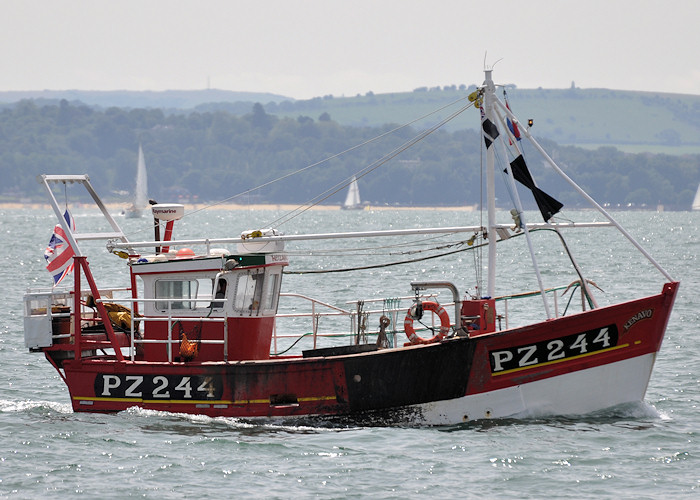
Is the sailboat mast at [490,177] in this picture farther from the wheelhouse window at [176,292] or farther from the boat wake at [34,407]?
the boat wake at [34,407]

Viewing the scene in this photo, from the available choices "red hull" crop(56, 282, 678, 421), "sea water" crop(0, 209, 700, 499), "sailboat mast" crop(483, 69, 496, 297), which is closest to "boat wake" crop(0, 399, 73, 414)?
"sea water" crop(0, 209, 700, 499)

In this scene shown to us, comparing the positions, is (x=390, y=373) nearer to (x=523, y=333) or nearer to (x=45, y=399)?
(x=523, y=333)

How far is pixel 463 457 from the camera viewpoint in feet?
58.5

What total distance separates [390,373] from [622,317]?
13.3ft

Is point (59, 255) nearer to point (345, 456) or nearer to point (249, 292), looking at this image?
point (249, 292)

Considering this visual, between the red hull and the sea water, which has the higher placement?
the red hull

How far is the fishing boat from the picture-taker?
1903 centimetres

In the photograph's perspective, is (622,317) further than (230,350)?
No

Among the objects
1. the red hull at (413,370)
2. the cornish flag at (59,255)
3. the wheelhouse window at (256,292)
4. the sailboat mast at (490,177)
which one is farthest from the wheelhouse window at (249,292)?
the sailboat mast at (490,177)

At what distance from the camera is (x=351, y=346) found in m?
19.7

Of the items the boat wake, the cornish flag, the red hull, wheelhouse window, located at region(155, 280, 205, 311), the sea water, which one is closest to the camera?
the sea water

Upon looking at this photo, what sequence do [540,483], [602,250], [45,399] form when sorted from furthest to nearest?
[602,250], [45,399], [540,483]

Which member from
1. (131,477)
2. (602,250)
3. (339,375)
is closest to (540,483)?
(339,375)

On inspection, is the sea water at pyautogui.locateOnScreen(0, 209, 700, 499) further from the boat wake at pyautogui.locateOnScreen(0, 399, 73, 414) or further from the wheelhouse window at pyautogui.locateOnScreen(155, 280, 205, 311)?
the wheelhouse window at pyautogui.locateOnScreen(155, 280, 205, 311)
